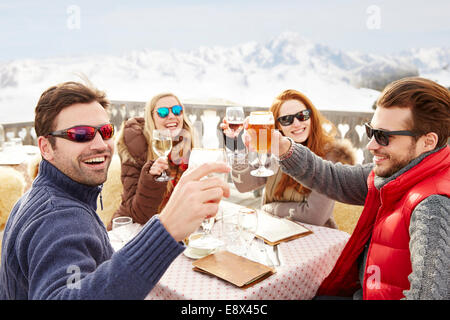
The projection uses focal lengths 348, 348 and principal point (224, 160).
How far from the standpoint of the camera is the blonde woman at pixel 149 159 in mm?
2523

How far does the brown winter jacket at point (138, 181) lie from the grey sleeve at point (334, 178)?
3.11 ft

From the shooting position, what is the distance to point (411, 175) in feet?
5.26

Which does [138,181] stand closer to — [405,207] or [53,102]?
[53,102]

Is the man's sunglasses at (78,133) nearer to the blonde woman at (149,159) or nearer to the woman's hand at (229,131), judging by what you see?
the woman's hand at (229,131)

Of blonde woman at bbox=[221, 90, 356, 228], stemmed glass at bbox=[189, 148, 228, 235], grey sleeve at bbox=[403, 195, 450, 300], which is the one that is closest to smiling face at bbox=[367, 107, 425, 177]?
grey sleeve at bbox=[403, 195, 450, 300]

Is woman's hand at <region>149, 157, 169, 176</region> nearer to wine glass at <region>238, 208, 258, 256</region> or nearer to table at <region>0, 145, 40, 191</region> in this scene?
wine glass at <region>238, 208, 258, 256</region>

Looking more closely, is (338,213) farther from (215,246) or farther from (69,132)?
(69,132)

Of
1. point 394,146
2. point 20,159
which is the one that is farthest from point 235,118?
point 20,159

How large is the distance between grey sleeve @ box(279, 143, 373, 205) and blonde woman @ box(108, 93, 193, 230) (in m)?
0.88

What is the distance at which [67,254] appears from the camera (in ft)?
3.57

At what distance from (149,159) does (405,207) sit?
211 centimetres

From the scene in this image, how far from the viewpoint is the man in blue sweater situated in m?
1.01

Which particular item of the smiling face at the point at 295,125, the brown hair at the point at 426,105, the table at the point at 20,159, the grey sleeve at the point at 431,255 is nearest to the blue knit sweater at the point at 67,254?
the grey sleeve at the point at 431,255

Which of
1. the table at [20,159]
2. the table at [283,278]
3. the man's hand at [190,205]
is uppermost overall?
the man's hand at [190,205]
